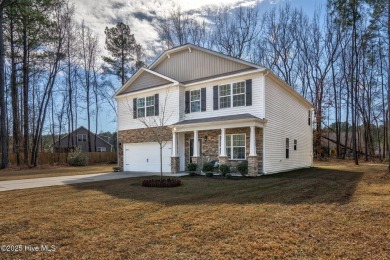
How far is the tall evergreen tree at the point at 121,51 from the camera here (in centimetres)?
3103

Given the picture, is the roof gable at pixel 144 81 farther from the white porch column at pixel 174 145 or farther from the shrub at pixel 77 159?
the shrub at pixel 77 159

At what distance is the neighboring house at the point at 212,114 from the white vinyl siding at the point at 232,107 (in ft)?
0.16

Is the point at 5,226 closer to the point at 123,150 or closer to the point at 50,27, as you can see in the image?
the point at 123,150

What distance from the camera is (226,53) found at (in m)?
29.4

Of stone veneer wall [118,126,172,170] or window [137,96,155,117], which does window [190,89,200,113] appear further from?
window [137,96,155,117]

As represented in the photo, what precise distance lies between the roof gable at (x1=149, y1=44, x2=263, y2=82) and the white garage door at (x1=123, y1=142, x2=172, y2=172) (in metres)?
4.57

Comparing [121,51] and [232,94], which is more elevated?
[121,51]

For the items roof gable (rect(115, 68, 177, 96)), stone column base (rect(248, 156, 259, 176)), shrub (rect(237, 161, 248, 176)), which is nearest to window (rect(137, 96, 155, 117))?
roof gable (rect(115, 68, 177, 96))

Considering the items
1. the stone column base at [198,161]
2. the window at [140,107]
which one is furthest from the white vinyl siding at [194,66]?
the stone column base at [198,161]

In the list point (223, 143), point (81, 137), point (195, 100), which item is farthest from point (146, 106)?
point (81, 137)

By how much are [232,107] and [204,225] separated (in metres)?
9.95

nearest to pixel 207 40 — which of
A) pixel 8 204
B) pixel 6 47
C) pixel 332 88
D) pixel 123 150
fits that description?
pixel 332 88

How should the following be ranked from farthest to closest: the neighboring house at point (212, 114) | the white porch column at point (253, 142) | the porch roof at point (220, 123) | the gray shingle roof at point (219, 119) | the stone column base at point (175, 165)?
1. the stone column base at point (175, 165)
2. the neighboring house at point (212, 114)
3. the gray shingle roof at point (219, 119)
4. the white porch column at point (253, 142)
5. the porch roof at point (220, 123)

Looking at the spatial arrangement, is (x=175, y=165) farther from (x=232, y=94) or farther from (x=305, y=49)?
(x=305, y=49)
